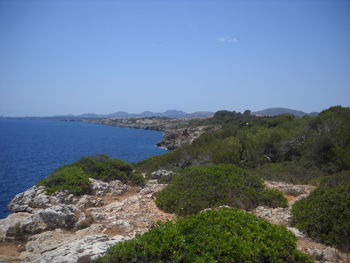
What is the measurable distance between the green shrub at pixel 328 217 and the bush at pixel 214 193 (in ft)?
6.43

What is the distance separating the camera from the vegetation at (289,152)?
16797mm

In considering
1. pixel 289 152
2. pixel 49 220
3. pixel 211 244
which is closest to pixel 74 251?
pixel 211 244

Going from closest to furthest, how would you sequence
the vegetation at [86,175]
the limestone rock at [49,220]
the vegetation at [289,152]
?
the limestone rock at [49,220] → the vegetation at [86,175] → the vegetation at [289,152]

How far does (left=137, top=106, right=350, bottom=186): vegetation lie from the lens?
55.1 feet

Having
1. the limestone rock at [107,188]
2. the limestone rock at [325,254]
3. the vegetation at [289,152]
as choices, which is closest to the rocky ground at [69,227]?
the limestone rock at [107,188]

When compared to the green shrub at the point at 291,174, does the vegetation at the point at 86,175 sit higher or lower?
higher

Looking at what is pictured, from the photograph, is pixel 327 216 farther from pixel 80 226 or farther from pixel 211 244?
pixel 80 226

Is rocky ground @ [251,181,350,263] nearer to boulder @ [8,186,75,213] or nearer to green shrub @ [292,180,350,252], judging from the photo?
green shrub @ [292,180,350,252]

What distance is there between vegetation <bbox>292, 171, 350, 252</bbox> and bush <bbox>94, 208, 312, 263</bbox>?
6.48 feet

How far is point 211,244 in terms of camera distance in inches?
193

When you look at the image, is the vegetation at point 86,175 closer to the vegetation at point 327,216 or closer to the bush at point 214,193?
the bush at point 214,193

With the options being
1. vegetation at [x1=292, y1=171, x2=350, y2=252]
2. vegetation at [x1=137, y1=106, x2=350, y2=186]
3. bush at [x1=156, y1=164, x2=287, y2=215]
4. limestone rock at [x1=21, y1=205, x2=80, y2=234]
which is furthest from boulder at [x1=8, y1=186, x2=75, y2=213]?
vegetation at [x1=137, y1=106, x2=350, y2=186]

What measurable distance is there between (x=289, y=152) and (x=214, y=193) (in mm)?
14769

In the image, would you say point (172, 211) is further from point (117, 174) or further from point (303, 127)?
point (303, 127)
